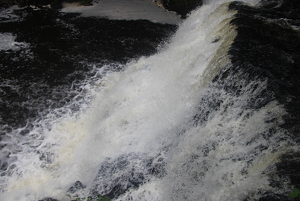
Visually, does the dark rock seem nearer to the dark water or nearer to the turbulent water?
the dark water

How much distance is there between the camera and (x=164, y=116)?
166 inches

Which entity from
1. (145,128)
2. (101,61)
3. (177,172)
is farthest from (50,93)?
(177,172)

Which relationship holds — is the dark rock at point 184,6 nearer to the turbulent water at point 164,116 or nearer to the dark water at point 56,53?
the dark water at point 56,53

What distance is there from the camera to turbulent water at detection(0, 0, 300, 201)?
276cm

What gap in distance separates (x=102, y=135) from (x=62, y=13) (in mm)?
6986

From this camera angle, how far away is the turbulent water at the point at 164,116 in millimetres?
2762

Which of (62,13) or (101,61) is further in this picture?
(62,13)

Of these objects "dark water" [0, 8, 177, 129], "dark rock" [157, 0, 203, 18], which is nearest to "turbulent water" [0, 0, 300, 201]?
A: "dark water" [0, 8, 177, 129]

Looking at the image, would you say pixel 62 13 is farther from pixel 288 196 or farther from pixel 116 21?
pixel 288 196

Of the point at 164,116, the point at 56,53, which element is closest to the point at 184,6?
the point at 56,53

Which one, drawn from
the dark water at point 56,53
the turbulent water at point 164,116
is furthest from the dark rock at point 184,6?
the turbulent water at point 164,116

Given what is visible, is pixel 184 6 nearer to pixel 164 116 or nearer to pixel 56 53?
pixel 56 53

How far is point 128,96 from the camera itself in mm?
5035

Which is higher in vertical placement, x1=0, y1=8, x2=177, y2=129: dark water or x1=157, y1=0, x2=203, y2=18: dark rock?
x1=157, y1=0, x2=203, y2=18: dark rock
